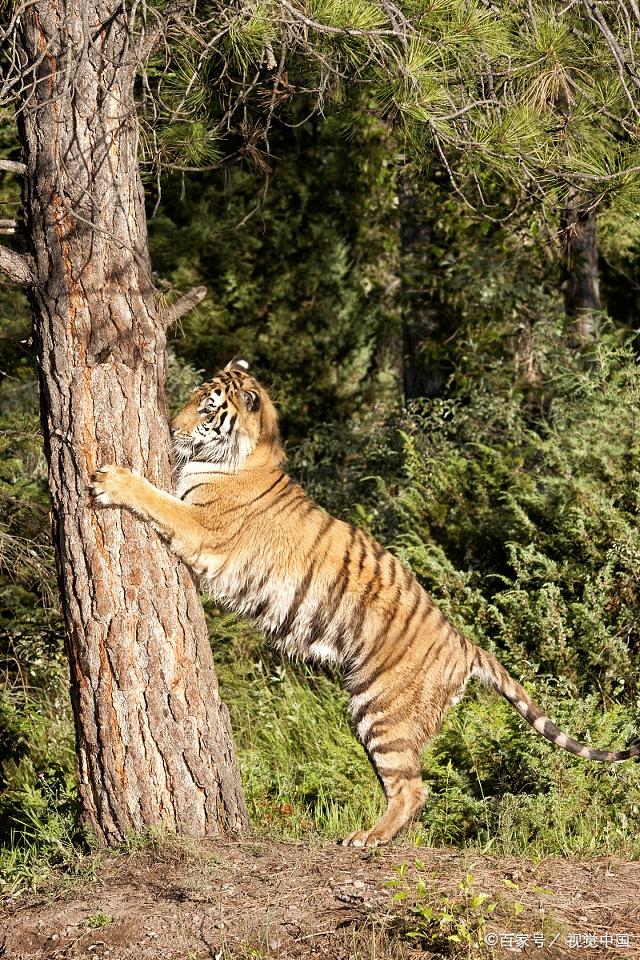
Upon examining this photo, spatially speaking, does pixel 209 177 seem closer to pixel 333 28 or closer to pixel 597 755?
pixel 333 28

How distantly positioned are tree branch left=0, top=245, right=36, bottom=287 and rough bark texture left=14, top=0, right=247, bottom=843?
32 mm

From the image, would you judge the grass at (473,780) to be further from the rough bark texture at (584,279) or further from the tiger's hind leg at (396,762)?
the rough bark texture at (584,279)

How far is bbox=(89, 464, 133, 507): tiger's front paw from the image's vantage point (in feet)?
13.1

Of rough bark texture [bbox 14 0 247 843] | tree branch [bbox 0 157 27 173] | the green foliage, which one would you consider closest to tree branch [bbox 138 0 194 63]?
rough bark texture [bbox 14 0 247 843]

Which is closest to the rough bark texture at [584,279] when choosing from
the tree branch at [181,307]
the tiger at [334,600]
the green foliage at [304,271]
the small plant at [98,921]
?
the green foliage at [304,271]

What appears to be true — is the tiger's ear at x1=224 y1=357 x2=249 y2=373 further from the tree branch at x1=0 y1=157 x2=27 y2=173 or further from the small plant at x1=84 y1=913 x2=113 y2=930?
the small plant at x1=84 y1=913 x2=113 y2=930

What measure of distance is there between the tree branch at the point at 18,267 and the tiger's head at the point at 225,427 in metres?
1.26

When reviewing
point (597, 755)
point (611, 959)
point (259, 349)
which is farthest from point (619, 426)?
point (259, 349)

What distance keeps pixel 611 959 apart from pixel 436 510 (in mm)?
4384

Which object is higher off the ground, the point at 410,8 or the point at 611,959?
the point at 410,8

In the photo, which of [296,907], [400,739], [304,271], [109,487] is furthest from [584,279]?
[296,907]

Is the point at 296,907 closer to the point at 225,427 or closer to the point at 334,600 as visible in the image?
the point at 334,600

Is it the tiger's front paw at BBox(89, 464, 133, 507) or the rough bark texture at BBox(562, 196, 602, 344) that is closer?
the tiger's front paw at BBox(89, 464, 133, 507)

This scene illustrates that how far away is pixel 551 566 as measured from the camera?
21.0 ft
